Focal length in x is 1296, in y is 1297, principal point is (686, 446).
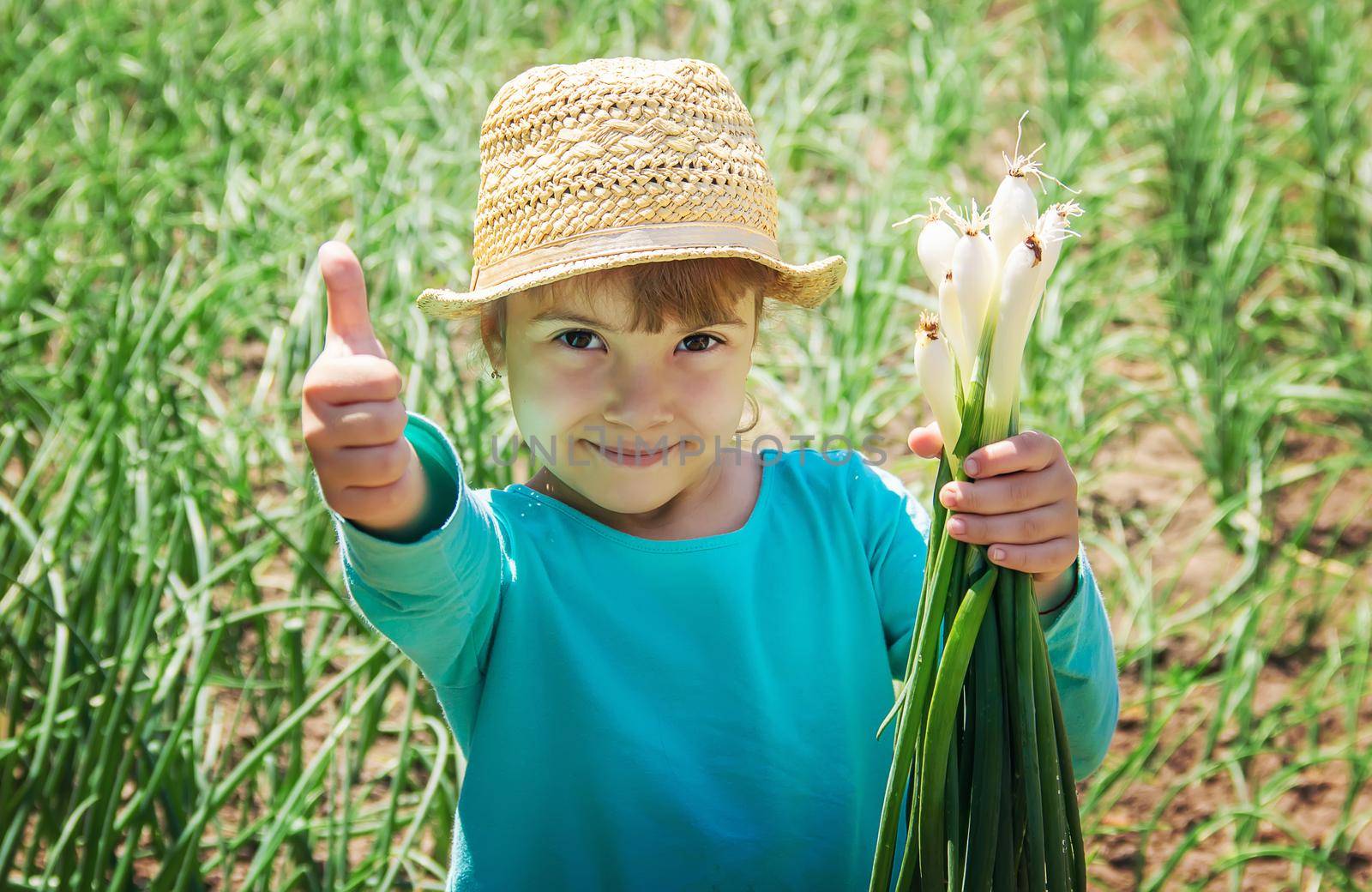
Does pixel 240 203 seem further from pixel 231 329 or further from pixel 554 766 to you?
pixel 554 766

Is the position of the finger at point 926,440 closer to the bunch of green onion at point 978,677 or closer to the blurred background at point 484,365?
the bunch of green onion at point 978,677

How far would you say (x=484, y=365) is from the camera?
142cm

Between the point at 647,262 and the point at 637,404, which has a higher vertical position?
the point at 647,262

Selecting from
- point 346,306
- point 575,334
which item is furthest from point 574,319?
point 346,306

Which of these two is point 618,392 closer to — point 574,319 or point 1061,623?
point 574,319

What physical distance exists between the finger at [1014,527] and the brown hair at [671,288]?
0.92 feet

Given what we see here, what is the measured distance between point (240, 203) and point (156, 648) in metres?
1.22

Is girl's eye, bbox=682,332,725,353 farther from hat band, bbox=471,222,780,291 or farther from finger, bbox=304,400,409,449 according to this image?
finger, bbox=304,400,409,449

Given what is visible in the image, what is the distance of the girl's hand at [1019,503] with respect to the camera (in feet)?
2.85

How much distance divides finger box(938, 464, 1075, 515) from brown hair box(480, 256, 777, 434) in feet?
0.86

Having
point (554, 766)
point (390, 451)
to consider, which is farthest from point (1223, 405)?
point (390, 451)

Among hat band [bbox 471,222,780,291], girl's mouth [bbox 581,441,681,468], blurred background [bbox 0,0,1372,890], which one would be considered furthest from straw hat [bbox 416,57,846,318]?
blurred background [bbox 0,0,1372,890]

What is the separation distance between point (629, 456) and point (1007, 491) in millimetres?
314

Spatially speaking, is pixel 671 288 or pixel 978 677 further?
pixel 671 288
